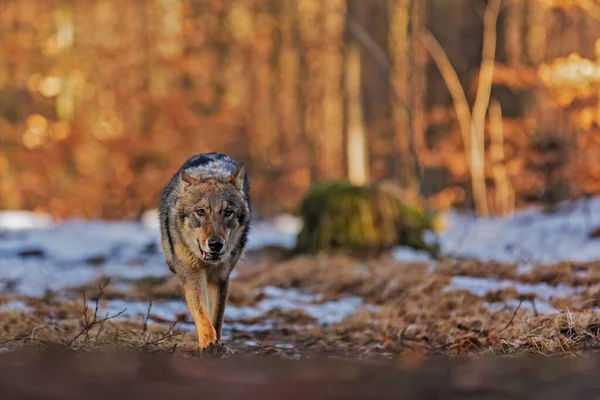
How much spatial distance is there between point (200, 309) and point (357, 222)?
21.0 ft

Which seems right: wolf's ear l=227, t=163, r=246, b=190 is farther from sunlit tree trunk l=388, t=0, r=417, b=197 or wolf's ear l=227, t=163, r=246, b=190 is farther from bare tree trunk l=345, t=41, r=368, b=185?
bare tree trunk l=345, t=41, r=368, b=185

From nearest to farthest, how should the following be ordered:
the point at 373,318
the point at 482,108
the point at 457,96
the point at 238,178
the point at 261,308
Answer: the point at 238,178 < the point at 373,318 < the point at 261,308 < the point at 457,96 < the point at 482,108

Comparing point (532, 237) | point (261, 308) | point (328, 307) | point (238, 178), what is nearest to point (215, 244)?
point (238, 178)

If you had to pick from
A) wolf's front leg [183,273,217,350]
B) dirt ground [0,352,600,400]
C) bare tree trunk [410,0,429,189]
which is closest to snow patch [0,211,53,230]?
bare tree trunk [410,0,429,189]

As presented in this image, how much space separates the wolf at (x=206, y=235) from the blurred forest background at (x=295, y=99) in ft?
25.1

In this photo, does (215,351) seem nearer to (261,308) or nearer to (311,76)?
(261,308)

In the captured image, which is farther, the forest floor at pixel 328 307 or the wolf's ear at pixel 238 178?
the wolf's ear at pixel 238 178

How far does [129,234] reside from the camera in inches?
628

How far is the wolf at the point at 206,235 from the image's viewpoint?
570cm

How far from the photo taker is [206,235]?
565cm

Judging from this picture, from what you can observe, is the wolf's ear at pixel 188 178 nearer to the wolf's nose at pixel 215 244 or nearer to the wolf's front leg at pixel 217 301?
the wolf's nose at pixel 215 244

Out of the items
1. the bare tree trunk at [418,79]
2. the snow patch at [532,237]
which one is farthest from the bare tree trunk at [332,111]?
the snow patch at [532,237]

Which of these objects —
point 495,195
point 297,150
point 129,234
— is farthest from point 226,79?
point 129,234

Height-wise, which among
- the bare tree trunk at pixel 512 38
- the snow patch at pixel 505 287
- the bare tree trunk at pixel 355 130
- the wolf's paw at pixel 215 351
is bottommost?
the snow patch at pixel 505 287
